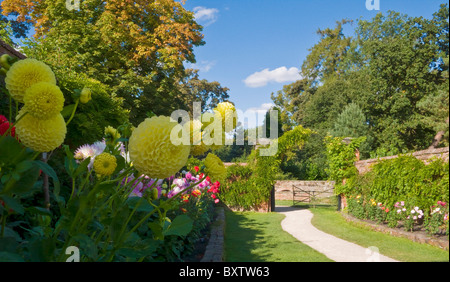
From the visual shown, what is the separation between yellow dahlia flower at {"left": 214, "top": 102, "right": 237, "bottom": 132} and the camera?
45 cm

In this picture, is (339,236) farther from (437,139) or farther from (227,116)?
(227,116)

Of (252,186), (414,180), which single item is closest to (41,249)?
(414,180)

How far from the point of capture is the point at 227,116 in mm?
447

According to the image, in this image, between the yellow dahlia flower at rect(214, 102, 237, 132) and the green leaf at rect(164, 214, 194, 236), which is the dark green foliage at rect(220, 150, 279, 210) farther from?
the yellow dahlia flower at rect(214, 102, 237, 132)

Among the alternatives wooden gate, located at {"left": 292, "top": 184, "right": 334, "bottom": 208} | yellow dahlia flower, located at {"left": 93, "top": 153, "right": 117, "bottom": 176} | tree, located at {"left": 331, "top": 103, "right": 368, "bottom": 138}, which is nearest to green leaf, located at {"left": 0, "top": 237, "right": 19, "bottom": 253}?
yellow dahlia flower, located at {"left": 93, "top": 153, "right": 117, "bottom": 176}

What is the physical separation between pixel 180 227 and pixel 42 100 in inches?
13.4

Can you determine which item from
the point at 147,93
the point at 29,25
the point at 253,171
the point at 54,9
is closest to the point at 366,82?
the point at 147,93

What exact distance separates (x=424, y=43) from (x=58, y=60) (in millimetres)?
4849

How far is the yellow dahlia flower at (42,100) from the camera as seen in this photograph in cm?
34

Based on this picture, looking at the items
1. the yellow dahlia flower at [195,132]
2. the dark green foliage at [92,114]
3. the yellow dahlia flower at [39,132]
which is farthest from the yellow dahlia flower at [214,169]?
the dark green foliage at [92,114]

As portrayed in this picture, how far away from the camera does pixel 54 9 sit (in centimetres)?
503

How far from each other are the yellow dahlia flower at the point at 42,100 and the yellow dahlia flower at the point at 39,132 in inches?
1.1
